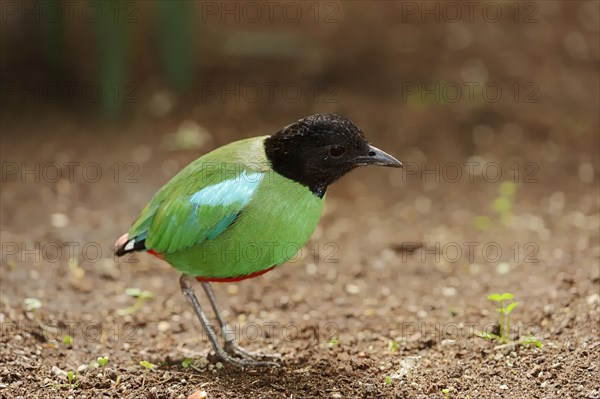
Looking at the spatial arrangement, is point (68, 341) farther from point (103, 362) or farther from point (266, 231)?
point (266, 231)

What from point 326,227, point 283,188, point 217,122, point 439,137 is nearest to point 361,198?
point 326,227

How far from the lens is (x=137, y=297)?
20.3 feet

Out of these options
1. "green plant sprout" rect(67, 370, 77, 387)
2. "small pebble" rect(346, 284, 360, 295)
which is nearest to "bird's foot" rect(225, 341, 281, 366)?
"green plant sprout" rect(67, 370, 77, 387)

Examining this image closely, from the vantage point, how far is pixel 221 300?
6.23 m

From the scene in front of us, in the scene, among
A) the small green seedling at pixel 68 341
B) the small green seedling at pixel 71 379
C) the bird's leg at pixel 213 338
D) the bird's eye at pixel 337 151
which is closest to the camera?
the small green seedling at pixel 71 379

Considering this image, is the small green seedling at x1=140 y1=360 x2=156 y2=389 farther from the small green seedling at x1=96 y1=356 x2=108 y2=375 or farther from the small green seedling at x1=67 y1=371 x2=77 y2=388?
the small green seedling at x1=67 y1=371 x2=77 y2=388

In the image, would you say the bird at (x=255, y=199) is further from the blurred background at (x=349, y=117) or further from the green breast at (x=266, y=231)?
the blurred background at (x=349, y=117)

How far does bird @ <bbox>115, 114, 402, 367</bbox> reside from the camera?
15.2 feet

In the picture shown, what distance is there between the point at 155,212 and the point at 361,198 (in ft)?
11.2

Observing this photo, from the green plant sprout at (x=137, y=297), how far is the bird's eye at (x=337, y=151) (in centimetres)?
204

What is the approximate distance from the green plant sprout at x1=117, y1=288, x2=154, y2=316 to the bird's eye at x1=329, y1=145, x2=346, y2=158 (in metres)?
2.04

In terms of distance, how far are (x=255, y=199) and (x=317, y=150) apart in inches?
17.5

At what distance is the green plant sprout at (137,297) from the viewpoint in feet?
19.5

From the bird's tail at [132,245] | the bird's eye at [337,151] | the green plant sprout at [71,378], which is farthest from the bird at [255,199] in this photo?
the green plant sprout at [71,378]
